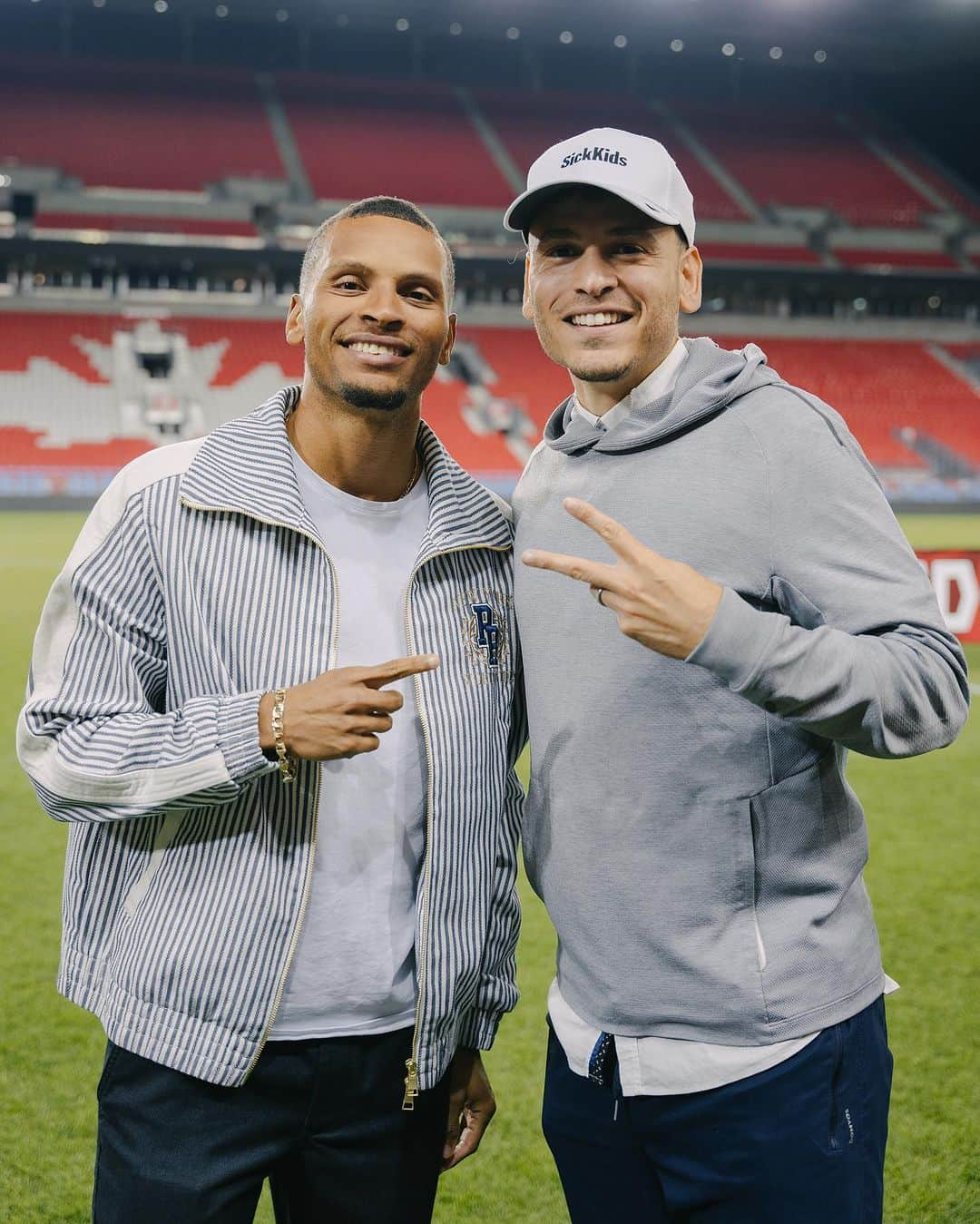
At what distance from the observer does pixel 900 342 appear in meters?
31.5

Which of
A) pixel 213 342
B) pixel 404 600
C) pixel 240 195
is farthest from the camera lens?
pixel 240 195

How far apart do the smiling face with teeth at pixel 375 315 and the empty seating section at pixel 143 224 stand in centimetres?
2876

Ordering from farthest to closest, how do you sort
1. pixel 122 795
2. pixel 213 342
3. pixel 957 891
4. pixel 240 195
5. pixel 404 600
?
pixel 240 195 < pixel 213 342 < pixel 957 891 < pixel 404 600 < pixel 122 795

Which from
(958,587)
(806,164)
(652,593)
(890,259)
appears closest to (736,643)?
(652,593)

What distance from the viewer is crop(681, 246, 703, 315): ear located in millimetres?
2062

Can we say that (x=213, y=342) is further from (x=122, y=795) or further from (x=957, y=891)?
(x=122, y=795)

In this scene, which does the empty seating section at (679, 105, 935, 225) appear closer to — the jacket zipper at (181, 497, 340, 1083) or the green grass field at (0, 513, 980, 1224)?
the green grass field at (0, 513, 980, 1224)

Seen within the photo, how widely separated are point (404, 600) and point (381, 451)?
0.92 ft

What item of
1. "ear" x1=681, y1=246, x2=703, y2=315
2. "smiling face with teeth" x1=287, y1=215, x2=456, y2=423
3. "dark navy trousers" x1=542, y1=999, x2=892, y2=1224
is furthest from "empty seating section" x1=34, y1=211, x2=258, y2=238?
"dark navy trousers" x1=542, y1=999, x2=892, y2=1224

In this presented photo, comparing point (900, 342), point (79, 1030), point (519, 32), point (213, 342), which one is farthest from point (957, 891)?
point (519, 32)

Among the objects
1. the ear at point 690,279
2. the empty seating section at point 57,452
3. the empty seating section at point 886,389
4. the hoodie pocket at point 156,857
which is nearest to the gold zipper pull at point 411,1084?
the hoodie pocket at point 156,857

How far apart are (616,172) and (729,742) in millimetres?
926

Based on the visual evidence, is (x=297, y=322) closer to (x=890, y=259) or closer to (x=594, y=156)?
(x=594, y=156)

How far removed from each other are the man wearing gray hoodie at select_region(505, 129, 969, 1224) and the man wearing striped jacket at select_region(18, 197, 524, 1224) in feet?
0.66
